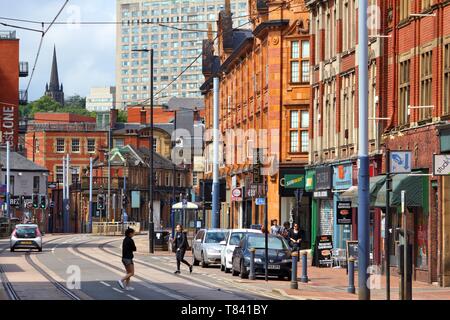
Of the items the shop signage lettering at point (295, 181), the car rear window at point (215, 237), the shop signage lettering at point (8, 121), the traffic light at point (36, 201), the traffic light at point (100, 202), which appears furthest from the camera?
the traffic light at point (100, 202)

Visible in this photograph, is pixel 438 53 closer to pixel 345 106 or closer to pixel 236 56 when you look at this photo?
pixel 345 106

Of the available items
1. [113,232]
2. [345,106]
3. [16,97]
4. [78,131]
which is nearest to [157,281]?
[345,106]

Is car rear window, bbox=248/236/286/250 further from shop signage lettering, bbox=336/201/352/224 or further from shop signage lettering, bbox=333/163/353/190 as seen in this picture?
shop signage lettering, bbox=333/163/353/190

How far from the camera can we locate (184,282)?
1513 inches

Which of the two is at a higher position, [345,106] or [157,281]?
[345,106]

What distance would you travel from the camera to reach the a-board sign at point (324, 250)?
46.6 metres

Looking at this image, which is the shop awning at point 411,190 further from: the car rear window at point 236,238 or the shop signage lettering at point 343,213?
the car rear window at point 236,238

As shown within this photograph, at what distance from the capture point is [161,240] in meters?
69.2

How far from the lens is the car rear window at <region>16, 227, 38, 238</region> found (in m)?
65.8

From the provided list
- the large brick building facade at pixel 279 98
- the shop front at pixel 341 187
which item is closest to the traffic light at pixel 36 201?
the large brick building facade at pixel 279 98

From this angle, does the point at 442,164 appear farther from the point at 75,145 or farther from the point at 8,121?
the point at 75,145

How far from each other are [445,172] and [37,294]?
35.2ft

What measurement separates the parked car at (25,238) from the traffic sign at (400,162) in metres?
40.3

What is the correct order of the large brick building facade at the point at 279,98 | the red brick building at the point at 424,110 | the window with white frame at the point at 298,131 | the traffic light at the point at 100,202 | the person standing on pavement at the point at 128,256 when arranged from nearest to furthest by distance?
1. the person standing on pavement at the point at 128,256
2. the red brick building at the point at 424,110
3. the large brick building facade at the point at 279,98
4. the window with white frame at the point at 298,131
5. the traffic light at the point at 100,202
